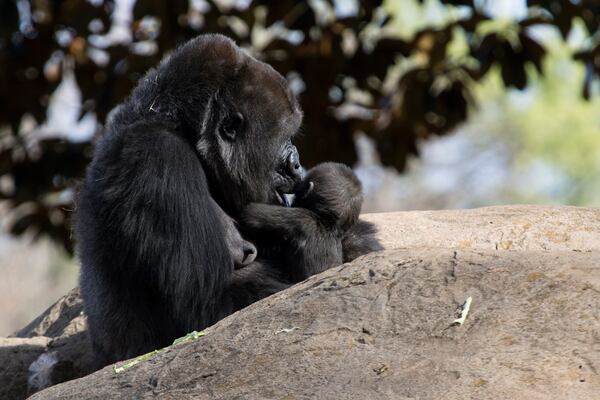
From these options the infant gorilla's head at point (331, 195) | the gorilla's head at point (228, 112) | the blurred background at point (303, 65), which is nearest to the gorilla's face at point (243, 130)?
the gorilla's head at point (228, 112)

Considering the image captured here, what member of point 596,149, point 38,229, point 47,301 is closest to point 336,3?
point 38,229

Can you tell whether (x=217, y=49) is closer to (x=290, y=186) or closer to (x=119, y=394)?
(x=290, y=186)

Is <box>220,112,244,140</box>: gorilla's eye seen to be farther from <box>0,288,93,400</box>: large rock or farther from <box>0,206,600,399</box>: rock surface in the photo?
<box>0,288,93,400</box>: large rock

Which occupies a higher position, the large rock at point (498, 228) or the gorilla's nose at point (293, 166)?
the gorilla's nose at point (293, 166)

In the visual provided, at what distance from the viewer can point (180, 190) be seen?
146 inches

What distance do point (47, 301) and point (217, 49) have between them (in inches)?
713

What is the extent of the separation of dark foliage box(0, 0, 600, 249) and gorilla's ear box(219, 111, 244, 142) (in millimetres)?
3052

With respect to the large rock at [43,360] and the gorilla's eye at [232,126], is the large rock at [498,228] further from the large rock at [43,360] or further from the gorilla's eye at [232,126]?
the large rock at [43,360]

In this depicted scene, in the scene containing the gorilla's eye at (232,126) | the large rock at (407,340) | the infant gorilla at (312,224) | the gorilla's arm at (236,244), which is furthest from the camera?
the infant gorilla at (312,224)

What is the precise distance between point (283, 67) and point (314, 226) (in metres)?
3.36

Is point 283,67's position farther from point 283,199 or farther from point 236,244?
point 236,244

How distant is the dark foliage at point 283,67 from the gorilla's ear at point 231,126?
3.05m

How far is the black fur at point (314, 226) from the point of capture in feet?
13.7

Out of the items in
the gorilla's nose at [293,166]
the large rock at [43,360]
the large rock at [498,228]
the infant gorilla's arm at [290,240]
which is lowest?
the large rock at [43,360]
